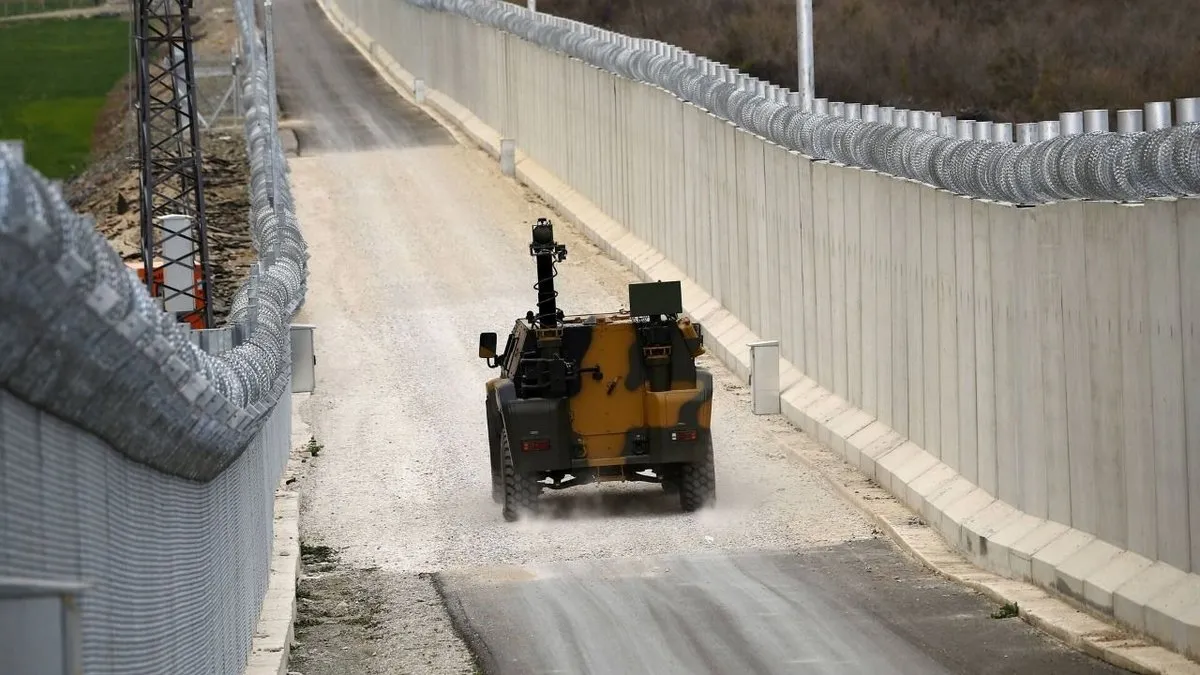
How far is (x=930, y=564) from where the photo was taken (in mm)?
16641

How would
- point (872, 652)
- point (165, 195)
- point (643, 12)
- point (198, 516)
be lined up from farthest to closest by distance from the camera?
point (643, 12)
point (165, 195)
point (872, 652)
point (198, 516)

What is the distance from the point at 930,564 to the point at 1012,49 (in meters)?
37.9

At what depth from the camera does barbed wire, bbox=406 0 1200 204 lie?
13.7 m

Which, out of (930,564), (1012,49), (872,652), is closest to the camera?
(872,652)

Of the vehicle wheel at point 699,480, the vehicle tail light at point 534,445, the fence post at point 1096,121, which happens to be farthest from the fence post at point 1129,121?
the vehicle tail light at point 534,445

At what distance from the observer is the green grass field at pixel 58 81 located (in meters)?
73.6

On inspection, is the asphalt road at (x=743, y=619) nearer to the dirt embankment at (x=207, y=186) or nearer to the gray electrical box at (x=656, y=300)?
the gray electrical box at (x=656, y=300)

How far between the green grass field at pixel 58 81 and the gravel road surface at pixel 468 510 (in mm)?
32988

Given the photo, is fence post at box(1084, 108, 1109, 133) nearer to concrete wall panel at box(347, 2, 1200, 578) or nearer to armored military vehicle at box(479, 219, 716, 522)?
concrete wall panel at box(347, 2, 1200, 578)

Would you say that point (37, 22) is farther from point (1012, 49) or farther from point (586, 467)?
point (586, 467)

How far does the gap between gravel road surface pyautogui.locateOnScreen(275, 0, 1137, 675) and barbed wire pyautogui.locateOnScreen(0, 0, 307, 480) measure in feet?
18.5

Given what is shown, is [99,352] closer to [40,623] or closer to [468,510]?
[40,623]

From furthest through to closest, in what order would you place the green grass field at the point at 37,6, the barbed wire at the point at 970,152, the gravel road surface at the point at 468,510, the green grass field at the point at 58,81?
the green grass field at the point at 37,6 < the green grass field at the point at 58,81 < the gravel road surface at the point at 468,510 < the barbed wire at the point at 970,152

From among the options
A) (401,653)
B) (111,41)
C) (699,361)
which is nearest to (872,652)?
(401,653)
